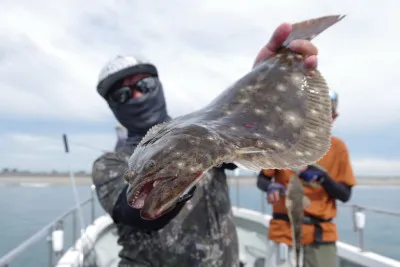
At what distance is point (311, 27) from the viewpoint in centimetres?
223

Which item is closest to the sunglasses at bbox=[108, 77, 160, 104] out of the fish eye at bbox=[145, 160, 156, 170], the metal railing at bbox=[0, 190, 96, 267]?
the metal railing at bbox=[0, 190, 96, 267]

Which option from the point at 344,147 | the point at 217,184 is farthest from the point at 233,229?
the point at 344,147

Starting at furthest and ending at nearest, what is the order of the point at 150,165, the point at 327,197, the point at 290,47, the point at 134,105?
1. the point at 327,197
2. the point at 134,105
3. the point at 290,47
4. the point at 150,165

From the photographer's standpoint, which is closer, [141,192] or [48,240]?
[141,192]

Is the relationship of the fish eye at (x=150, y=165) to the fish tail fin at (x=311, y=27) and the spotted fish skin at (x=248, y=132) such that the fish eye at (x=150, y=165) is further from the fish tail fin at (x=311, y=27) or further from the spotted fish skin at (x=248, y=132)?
the fish tail fin at (x=311, y=27)

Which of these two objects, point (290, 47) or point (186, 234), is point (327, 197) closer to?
point (186, 234)

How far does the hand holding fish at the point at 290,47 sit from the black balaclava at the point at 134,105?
3.21 feet

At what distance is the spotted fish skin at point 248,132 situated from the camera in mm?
1089

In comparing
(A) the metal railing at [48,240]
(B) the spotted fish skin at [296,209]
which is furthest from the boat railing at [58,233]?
(B) the spotted fish skin at [296,209]

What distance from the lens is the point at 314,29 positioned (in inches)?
87.2

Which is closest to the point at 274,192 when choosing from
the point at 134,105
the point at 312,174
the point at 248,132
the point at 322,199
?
the point at 312,174

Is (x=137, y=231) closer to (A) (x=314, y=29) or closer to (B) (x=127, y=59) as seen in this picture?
(B) (x=127, y=59)

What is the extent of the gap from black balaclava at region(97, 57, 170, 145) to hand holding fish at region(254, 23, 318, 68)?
98 cm

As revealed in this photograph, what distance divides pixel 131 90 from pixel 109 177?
2.56 ft
